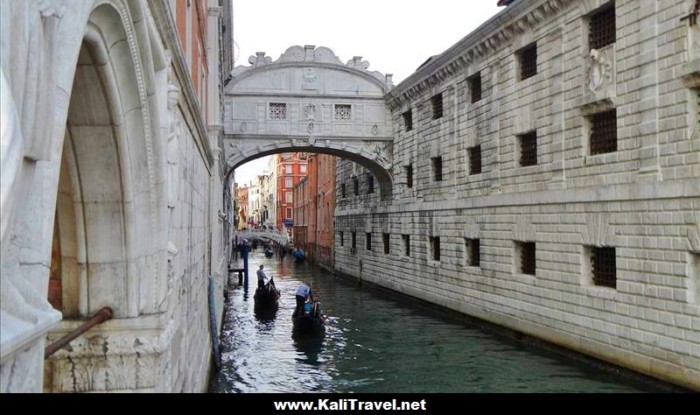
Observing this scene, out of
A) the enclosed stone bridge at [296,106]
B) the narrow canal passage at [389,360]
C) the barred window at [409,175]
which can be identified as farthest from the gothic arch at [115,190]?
the enclosed stone bridge at [296,106]

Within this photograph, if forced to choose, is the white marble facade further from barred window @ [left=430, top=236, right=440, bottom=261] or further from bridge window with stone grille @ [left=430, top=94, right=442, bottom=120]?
bridge window with stone grille @ [left=430, top=94, right=442, bottom=120]

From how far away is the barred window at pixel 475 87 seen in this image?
1534cm

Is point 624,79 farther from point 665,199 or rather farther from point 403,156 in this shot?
point 403,156

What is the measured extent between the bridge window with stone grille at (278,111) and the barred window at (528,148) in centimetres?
929

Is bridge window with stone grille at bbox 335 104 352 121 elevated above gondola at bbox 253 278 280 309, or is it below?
above

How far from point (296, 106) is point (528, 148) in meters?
9.43

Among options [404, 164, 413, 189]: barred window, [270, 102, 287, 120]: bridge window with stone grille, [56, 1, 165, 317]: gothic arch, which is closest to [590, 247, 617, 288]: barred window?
[56, 1, 165, 317]: gothic arch

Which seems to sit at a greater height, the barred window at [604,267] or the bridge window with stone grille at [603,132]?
the bridge window with stone grille at [603,132]

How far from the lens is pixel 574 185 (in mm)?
11195

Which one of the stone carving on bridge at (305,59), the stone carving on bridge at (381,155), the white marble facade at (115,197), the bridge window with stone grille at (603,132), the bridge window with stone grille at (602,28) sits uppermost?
the stone carving on bridge at (305,59)

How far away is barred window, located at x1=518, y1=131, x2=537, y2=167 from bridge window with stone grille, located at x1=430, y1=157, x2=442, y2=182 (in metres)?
4.24

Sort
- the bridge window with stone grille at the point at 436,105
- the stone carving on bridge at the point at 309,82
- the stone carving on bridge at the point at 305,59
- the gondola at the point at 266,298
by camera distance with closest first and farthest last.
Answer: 1. the gondola at the point at 266,298
2. the bridge window with stone grille at the point at 436,105
3. the stone carving on bridge at the point at 305,59
4. the stone carving on bridge at the point at 309,82

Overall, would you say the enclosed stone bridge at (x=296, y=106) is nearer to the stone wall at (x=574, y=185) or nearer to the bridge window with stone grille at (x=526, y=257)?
the stone wall at (x=574, y=185)

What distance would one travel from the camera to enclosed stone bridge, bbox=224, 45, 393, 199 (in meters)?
20.3
